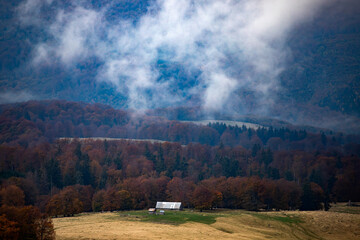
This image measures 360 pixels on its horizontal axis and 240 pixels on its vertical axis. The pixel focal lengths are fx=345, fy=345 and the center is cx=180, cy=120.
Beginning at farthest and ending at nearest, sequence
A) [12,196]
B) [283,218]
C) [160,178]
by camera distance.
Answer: [160,178] < [12,196] < [283,218]

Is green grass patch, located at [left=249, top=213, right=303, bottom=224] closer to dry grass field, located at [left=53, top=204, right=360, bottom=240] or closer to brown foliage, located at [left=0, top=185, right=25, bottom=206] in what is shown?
dry grass field, located at [left=53, top=204, right=360, bottom=240]

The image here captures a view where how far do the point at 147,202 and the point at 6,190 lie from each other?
4029 cm

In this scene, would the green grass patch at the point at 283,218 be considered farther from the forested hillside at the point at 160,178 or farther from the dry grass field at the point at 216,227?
the forested hillside at the point at 160,178

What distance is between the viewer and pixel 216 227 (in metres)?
69.0

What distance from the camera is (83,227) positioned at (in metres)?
63.4

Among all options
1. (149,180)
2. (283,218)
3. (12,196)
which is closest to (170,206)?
(149,180)

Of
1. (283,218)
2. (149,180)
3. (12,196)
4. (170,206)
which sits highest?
(149,180)

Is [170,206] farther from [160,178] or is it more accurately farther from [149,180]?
[160,178]

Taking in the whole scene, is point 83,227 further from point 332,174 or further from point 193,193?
point 332,174

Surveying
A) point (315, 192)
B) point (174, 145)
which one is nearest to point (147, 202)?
point (315, 192)

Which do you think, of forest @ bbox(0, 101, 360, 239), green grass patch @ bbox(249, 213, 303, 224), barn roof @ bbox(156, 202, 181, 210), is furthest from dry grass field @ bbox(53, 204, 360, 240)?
barn roof @ bbox(156, 202, 181, 210)

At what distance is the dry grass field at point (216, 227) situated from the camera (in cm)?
5725

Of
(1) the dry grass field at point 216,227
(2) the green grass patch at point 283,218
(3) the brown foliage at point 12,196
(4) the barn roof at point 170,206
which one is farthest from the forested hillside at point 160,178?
(1) the dry grass field at point 216,227

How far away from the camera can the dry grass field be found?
5725 cm
